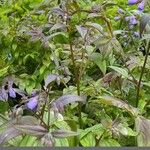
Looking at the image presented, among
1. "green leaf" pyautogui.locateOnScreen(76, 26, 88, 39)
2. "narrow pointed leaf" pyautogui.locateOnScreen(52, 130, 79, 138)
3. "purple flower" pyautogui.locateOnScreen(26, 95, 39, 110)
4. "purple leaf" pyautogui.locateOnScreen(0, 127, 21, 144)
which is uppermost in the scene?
"green leaf" pyautogui.locateOnScreen(76, 26, 88, 39)

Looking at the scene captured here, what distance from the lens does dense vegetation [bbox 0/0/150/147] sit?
1.18 m

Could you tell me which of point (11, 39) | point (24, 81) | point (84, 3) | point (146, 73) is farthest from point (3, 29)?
point (146, 73)

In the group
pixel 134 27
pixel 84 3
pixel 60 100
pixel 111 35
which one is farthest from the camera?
pixel 84 3

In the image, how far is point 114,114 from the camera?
1.64 meters

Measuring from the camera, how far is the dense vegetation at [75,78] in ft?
3.86

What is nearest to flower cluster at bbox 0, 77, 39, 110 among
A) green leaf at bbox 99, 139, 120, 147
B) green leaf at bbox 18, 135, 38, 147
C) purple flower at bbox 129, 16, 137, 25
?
green leaf at bbox 18, 135, 38, 147

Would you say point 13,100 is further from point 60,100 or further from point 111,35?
point 60,100

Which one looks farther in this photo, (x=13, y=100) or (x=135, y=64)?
(x=13, y=100)

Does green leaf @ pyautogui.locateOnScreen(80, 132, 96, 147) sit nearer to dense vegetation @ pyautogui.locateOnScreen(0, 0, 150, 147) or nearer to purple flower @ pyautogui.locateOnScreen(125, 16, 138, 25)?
dense vegetation @ pyautogui.locateOnScreen(0, 0, 150, 147)

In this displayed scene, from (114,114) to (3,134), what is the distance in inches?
25.6

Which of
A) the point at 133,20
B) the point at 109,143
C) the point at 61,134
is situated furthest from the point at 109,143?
the point at 133,20

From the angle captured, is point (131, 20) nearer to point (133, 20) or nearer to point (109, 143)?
point (133, 20)

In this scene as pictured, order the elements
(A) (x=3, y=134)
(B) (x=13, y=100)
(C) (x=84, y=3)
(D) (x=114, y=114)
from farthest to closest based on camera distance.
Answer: (C) (x=84, y=3)
(B) (x=13, y=100)
(D) (x=114, y=114)
(A) (x=3, y=134)

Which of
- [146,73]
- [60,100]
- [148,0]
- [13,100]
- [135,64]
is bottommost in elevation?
[13,100]
